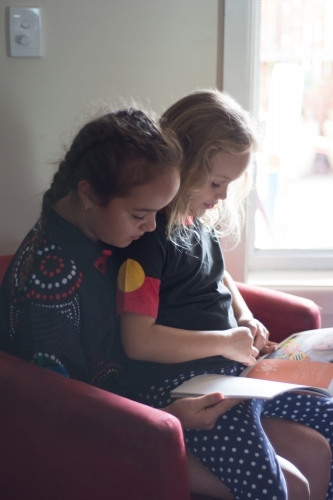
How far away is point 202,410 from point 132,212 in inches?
15.1

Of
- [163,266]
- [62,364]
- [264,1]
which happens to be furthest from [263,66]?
[62,364]

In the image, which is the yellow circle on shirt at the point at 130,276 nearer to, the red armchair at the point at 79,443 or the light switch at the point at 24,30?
the red armchair at the point at 79,443

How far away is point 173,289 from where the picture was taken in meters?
1.22

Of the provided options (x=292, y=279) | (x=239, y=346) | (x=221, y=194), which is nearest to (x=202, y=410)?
(x=239, y=346)

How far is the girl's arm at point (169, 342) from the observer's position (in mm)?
1135

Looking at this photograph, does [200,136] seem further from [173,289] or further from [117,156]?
[173,289]

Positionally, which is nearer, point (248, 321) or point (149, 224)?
point (149, 224)

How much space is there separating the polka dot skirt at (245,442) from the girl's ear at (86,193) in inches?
15.5

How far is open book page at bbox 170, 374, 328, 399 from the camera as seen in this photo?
103 cm

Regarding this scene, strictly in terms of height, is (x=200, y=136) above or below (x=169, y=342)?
above

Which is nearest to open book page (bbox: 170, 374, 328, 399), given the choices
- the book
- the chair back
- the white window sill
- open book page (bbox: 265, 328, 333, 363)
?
the book

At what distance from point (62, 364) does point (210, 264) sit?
1.38 ft

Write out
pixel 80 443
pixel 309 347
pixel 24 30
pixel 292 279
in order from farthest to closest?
1. pixel 292 279
2. pixel 24 30
3. pixel 309 347
4. pixel 80 443

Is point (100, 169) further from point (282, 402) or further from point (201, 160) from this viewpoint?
point (282, 402)
